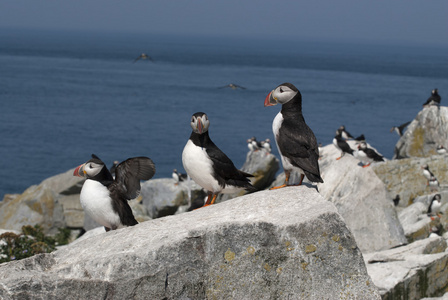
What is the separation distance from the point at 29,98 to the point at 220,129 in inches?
1185

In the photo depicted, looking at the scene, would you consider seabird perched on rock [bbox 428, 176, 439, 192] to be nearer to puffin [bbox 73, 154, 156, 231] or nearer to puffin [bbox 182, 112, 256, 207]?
puffin [bbox 182, 112, 256, 207]

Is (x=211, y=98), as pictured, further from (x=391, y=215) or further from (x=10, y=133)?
(x=391, y=215)

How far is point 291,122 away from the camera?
23.1ft

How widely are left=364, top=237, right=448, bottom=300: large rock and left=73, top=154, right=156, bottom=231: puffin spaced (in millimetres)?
4627

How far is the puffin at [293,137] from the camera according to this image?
6.88 meters

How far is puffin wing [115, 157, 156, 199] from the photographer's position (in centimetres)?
693

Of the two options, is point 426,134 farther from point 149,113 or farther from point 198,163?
point 149,113

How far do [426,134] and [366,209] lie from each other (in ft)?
39.8

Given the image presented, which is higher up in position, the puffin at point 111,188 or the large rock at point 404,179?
the puffin at point 111,188

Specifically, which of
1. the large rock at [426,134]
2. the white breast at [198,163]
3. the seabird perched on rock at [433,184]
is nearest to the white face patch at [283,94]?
the white breast at [198,163]

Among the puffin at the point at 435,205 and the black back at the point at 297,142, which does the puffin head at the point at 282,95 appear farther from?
the puffin at the point at 435,205

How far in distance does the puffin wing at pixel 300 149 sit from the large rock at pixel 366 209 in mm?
5148

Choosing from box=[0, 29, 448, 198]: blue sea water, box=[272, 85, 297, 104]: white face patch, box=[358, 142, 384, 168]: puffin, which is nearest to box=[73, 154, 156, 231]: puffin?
box=[272, 85, 297, 104]: white face patch

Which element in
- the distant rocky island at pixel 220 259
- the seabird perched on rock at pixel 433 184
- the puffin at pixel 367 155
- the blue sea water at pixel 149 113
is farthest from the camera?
the blue sea water at pixel 149 113
